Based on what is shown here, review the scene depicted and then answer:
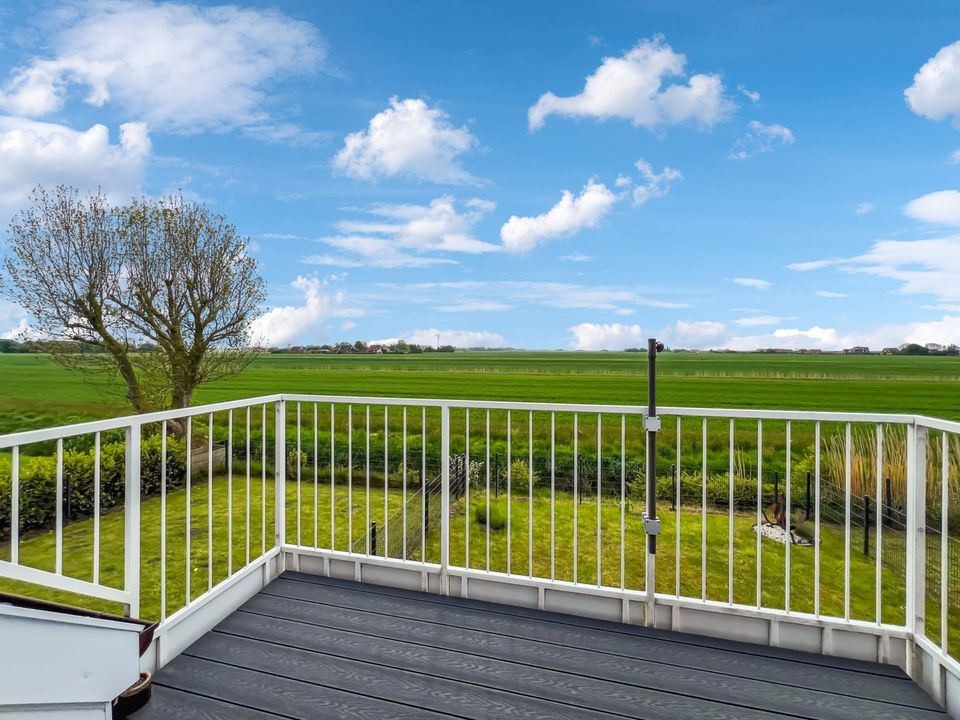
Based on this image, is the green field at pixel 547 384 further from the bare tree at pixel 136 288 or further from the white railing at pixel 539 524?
the white railing at pixel 539 524

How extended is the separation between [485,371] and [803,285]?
19.1 meters

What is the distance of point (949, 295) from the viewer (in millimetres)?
16781

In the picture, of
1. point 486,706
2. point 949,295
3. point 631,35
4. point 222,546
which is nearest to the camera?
point 486,706

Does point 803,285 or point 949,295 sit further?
point 803,285

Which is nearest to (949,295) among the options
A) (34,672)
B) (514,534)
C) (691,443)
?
(691,443)

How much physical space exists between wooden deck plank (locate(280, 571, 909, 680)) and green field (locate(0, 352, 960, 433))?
9137mm

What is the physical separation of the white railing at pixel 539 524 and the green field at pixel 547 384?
3.53m

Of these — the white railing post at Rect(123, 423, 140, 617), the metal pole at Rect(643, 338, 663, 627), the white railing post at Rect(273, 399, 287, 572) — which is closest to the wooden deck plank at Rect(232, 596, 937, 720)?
the metal pole at Rect(643, 338, 663, 627)

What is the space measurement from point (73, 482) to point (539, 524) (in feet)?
22.9

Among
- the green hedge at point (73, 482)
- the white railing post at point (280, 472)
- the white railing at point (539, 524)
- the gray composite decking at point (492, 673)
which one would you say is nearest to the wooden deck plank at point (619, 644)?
the gray composite decking at point (492, 673)

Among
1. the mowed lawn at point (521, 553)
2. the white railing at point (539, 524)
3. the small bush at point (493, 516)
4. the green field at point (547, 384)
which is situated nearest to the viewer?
the white railing at point (539, 524)

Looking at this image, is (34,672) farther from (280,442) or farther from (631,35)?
(631,35)

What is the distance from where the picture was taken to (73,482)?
634cm

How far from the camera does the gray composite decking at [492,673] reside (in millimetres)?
1719
